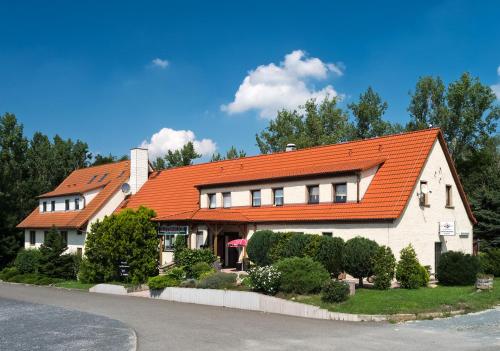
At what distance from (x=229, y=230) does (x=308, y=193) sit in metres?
6.25

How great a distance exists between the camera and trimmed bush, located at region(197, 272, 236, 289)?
26.8 m

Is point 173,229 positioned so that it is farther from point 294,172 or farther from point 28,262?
point 28,262

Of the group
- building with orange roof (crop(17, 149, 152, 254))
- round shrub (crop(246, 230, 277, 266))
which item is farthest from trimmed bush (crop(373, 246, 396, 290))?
building with orange roof (crop(17, 149, 152, 254))

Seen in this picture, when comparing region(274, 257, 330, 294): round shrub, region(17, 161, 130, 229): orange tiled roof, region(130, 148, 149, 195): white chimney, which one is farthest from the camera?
region(130, 148, 149, 195): white chimney

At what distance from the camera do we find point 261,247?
3048 cm

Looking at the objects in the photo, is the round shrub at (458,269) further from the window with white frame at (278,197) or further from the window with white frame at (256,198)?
the window with white frame at (256,198)

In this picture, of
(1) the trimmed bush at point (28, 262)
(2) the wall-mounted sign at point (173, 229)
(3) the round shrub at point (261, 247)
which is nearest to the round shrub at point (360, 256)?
(3) the round shrub at point (261, 247)

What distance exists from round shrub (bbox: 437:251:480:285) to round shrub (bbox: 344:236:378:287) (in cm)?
371

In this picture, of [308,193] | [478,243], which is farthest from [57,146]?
[478,243]

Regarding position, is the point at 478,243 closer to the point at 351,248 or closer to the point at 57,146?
the point at 351,248

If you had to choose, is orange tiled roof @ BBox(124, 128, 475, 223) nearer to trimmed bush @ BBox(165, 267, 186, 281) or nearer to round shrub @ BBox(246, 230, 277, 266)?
round shrub @ BBox(246, 230, 277, 266)

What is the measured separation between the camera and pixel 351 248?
Result: 2569 centimetres

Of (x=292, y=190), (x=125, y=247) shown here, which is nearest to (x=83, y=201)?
(x=125, y=247)

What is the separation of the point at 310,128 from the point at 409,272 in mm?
43426
